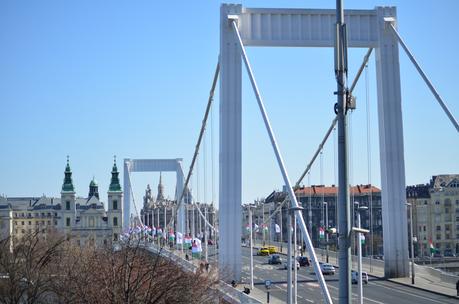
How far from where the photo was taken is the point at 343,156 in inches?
609

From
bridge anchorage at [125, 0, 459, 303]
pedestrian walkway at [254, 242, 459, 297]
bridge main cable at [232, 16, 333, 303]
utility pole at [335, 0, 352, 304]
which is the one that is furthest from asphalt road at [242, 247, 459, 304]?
utility pole at [335, 0, 352, 304]

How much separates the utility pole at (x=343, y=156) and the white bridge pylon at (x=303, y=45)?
29.4 m

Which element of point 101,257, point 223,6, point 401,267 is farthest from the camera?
point 401,267

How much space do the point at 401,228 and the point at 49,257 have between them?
753 inches

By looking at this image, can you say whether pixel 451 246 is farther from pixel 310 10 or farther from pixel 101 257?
pixel 101 257

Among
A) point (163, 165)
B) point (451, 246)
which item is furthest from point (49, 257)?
point (451, 246)

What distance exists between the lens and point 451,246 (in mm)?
149250

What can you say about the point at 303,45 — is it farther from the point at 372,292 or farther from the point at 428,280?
the point at 428,280

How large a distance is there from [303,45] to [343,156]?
32.4 meters

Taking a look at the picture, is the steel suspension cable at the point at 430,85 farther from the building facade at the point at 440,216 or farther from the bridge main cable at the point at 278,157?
the building facade at the point at 440,216

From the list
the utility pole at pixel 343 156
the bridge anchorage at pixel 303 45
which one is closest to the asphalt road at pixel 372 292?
the bridge anchorage at pixel 303 45

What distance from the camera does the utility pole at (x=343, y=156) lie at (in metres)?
Result: 15.4

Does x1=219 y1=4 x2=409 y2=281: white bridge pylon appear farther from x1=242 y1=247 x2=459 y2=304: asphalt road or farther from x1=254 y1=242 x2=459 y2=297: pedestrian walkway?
x1=254 y1=242 x2=459 y2=297: pedestrian walkway

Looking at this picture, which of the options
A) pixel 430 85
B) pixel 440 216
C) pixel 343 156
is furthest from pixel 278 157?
pixel 440 216
